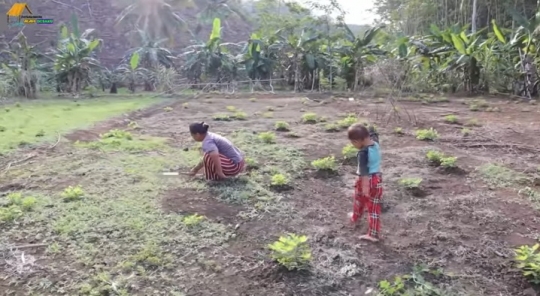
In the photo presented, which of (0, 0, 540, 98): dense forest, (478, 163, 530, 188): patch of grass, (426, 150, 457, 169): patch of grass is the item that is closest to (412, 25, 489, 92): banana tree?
(0, 0, 540, 98): dense forest

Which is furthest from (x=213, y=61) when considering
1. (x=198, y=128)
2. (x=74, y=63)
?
(x=198, y=128)

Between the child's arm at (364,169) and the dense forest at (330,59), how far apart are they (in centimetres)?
636

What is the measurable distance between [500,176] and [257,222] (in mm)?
2741

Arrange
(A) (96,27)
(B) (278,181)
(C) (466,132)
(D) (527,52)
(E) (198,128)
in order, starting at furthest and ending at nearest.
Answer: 1. (A) (96,27)
2. (D) (527,52)
3. (C) (466,132)
4. (B) (278,181)
5. (E) (198,128)

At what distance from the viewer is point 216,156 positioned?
4555mm

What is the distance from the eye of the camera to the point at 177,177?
496 cm

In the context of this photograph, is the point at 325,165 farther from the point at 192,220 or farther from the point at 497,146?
the point at 497,146

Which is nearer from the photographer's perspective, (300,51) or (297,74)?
(300,51)

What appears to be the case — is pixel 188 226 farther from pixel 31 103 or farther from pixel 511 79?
pixel 511 79

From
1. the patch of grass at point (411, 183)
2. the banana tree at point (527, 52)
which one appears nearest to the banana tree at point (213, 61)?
the banana tree at point (527, 52)

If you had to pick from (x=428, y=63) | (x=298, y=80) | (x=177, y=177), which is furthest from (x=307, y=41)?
(x=177, y=177)

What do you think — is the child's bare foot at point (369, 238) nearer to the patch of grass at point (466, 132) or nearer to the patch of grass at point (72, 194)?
the patch of grass at point (72, 194)

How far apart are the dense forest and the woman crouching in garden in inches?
224

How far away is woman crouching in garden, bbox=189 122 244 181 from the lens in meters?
4.54
